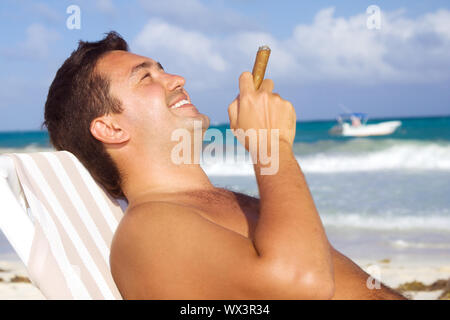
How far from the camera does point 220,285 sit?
154 cm

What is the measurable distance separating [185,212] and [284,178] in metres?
0.35

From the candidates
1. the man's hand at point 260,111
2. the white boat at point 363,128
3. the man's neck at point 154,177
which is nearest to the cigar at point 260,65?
the man's hand at point 260,111

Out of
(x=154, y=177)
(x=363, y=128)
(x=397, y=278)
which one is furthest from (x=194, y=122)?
(x=363, y=128)

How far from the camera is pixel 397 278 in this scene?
4910 mm

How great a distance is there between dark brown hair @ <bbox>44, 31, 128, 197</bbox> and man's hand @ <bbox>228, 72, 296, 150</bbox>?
25.0 inches

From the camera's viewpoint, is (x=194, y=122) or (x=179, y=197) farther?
(x=194, y=122)

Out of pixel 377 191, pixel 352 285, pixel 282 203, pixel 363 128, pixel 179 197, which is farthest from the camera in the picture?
pixel 363 128

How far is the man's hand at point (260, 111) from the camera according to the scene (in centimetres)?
166

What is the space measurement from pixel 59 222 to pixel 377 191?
29.5 feet

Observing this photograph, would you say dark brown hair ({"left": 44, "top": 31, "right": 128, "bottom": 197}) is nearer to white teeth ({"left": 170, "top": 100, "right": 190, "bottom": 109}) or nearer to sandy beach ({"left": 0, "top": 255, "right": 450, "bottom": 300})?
white teeth ({"left": 170, "top": 100, "right": 190, "bottom": 109})

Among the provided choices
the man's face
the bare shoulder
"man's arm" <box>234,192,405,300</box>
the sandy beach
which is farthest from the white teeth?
the sandy beach

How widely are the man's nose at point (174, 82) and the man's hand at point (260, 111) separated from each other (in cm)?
50

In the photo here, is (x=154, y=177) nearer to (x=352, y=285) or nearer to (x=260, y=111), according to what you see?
(x=260, y=111)

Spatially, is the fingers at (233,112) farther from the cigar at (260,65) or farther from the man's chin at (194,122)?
the man's chin at (194,122)
